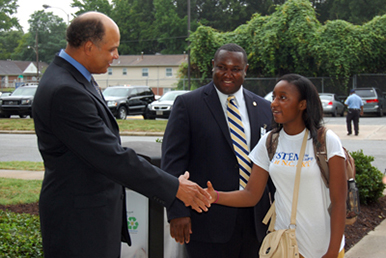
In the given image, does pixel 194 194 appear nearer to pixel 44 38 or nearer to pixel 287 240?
pixel 287 240

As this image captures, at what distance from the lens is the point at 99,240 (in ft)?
7.79

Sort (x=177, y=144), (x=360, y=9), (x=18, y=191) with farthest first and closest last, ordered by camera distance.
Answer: (x=360, y=9) → (x=18, y=191) → (x=177, y=144)

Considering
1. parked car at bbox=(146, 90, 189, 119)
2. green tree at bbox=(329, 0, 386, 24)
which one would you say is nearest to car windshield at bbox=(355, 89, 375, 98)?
parked car at bbox=(146, 90, 189, 119)

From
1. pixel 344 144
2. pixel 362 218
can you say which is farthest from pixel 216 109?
pixel 344 144

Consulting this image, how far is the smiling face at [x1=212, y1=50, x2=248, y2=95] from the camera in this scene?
3047 mm

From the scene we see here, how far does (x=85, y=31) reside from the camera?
2.37 m

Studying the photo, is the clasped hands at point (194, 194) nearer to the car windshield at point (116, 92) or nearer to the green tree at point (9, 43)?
the car windshield at point (116, 92)

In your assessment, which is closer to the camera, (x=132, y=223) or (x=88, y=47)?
(x=88, y=47)

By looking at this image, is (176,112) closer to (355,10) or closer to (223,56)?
(223,56)

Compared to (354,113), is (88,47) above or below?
above

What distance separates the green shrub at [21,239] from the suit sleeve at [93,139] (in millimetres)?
1484

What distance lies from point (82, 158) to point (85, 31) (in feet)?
2.22

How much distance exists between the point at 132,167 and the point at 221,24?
198 ft

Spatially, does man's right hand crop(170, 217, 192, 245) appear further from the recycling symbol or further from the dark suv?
the dark suv
